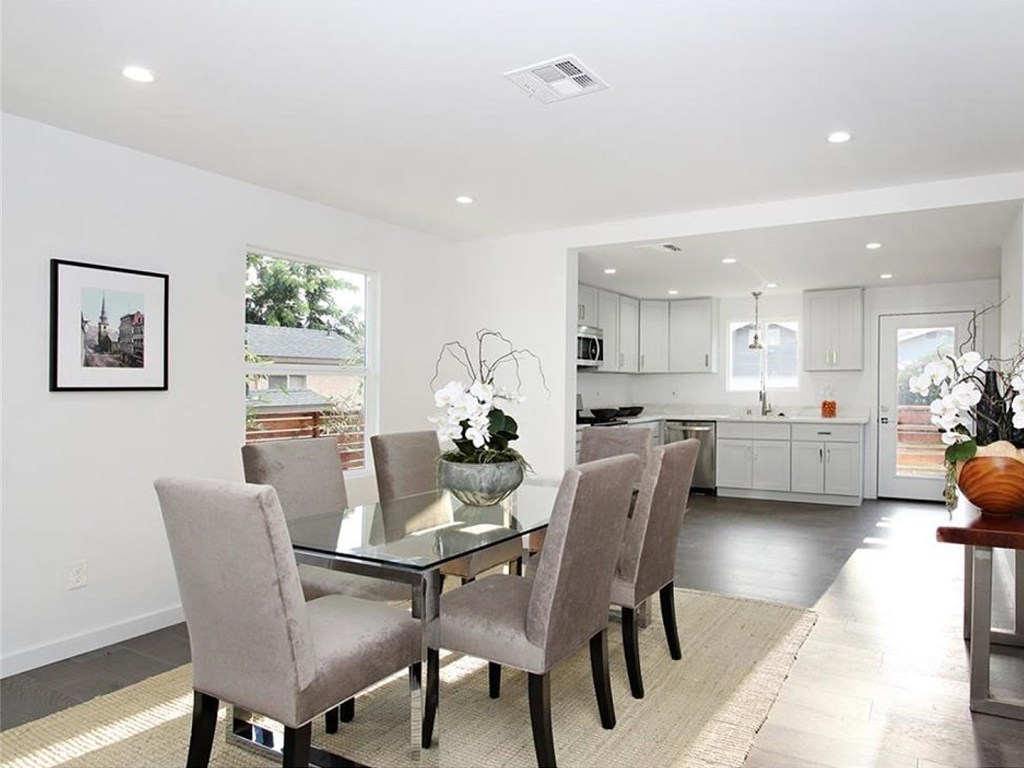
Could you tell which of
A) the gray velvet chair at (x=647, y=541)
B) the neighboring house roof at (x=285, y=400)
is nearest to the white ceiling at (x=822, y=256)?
the neighboring house roof at (x=285, y=400)

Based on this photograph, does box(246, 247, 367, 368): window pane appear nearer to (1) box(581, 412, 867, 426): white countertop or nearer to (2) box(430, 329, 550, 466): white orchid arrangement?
(2) box(430, 329, 550, 466): white orchid arrangement

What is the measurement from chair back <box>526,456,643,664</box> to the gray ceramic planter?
0.65 metres

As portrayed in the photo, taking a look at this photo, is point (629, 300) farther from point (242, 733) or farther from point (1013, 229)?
point (242, 733)

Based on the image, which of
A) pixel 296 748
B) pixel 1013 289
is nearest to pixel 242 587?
pixel 296 748

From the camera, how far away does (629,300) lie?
8.08 m

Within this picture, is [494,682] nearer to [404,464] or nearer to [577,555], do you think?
[577,555]

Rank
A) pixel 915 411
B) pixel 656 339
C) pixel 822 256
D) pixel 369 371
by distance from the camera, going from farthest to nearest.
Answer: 1. pixel 656 339
2. pixel 915 411
3. pixel 822 256
4. pixel 369 371

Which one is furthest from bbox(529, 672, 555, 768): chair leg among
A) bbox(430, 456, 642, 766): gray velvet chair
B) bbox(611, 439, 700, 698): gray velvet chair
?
bbox(611, 439, 700, 698): gray velvet chair

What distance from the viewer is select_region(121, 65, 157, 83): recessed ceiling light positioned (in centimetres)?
257

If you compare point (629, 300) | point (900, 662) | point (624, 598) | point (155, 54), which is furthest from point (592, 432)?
point (629, 300)

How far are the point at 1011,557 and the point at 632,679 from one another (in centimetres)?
304

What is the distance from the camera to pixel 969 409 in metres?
2.77

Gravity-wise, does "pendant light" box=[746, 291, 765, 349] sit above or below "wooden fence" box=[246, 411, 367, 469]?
above

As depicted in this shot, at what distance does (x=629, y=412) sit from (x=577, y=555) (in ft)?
19.7
